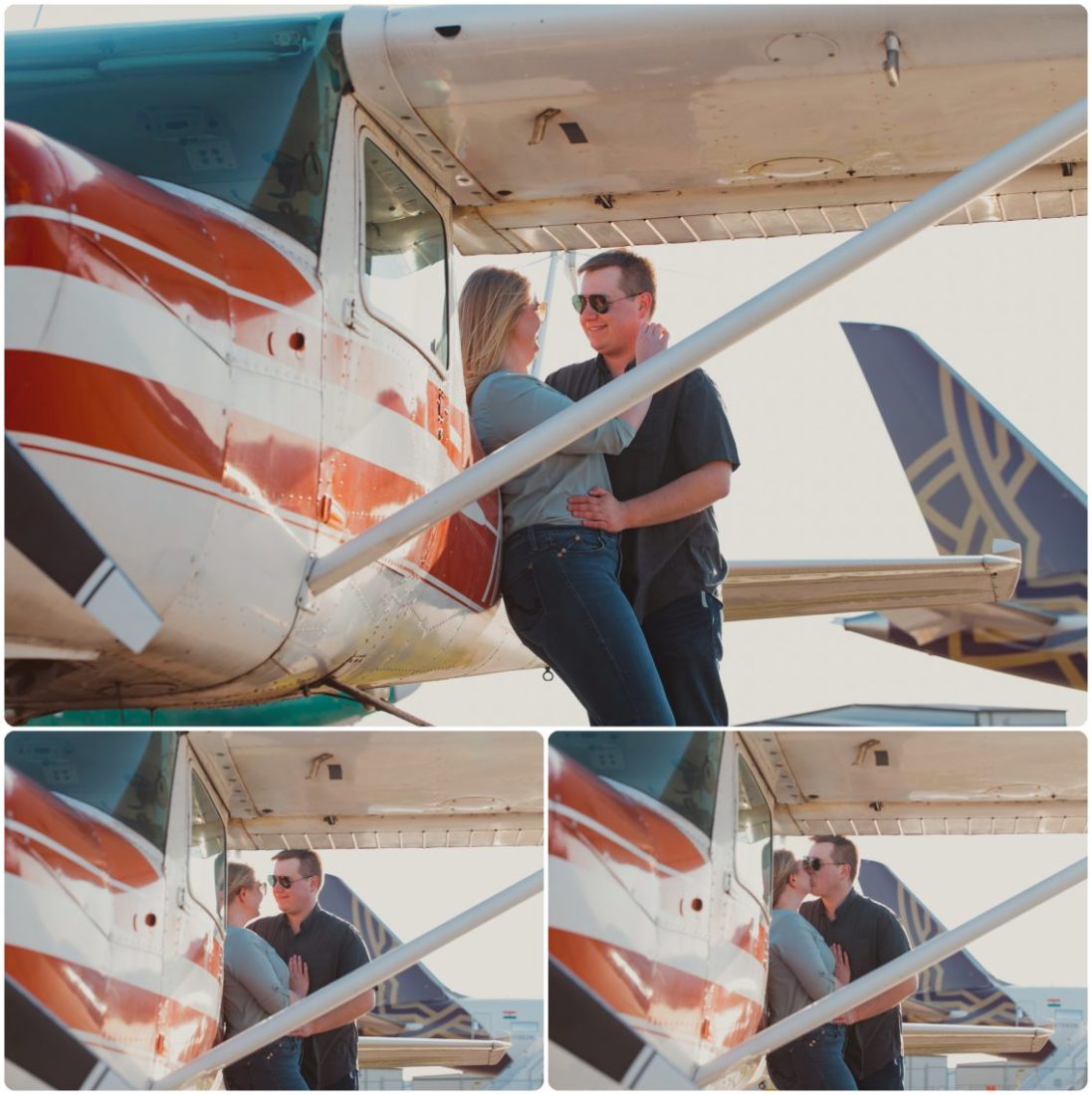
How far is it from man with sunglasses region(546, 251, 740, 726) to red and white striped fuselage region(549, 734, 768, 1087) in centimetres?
62

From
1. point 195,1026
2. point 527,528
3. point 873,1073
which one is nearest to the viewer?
point 195,1026

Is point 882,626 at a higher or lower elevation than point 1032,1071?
higher

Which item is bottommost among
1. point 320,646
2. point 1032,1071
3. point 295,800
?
point 1032,1071

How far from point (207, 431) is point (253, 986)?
1.00m

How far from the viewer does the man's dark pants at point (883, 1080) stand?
3.19 meters

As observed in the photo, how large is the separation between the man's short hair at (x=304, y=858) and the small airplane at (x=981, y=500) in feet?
54.9

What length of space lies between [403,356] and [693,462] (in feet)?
2.27

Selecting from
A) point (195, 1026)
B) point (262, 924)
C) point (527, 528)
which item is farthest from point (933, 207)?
point (195, 1026)

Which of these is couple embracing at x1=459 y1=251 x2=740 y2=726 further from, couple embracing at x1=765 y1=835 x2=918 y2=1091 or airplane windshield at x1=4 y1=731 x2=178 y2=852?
airplane windshield at x1=4 y1=731 x2=178 y2=852

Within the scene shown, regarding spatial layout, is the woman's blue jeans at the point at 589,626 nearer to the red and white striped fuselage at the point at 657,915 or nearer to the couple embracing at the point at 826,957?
the red and white striped fuselage at the point at 657,915

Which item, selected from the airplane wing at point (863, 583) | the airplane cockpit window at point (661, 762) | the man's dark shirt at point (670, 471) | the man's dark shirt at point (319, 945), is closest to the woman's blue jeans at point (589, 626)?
the man's dark shirt at point (670, 471)

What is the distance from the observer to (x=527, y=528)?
3758 mm

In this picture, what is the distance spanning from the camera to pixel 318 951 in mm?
2955

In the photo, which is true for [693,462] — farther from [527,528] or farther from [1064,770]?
[1064,770]
